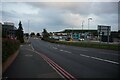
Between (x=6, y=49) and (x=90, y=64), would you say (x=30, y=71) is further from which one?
(x=90, y=64)

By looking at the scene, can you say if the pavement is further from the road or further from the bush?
the road

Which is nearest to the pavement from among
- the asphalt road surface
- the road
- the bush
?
the asphalt road surface

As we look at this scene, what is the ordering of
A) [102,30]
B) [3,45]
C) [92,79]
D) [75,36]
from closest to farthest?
[92,79], [3,45], [102,30], [75,36]

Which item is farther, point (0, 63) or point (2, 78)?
point (0, 63)

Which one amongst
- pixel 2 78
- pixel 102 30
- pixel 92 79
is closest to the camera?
pixel 92 79

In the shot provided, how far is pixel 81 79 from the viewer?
430 inches

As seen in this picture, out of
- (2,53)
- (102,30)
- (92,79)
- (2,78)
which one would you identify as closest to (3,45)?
(2,53)

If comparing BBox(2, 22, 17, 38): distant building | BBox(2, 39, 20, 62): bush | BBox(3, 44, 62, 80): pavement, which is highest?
BBox(2, 22, 17, 38): distant building

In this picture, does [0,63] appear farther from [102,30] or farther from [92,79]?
[102,30]

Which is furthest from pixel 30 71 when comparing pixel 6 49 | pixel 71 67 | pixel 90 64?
pixel 90 64

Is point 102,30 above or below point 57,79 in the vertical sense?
above

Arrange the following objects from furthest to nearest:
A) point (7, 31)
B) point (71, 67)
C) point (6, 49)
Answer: point (7, 31), point (71, 67), point (6, 49)

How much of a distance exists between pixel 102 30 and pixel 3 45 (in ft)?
142

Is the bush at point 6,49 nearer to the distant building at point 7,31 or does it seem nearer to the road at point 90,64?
the road at point 90,64
